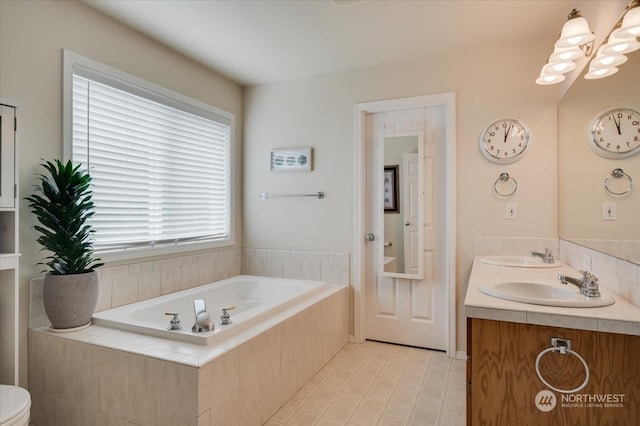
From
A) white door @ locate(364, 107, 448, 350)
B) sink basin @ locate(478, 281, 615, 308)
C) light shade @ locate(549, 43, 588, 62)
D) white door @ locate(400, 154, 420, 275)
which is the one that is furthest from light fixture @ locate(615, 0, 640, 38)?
white door @ locate(400, 154, 420, 275)

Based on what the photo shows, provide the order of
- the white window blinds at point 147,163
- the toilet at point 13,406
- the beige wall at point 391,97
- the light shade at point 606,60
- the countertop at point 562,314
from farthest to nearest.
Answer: the beige wall at point 391,97 → the white window blinds at point 147,163 → the light shade at point 606,60 → the toilet at point 13,406 → the countertop at point 562,314

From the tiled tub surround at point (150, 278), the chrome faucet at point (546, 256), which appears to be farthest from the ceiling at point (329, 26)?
the tiled tub surround at point (150, 278)

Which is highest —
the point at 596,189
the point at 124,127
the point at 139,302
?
the point at 124,127

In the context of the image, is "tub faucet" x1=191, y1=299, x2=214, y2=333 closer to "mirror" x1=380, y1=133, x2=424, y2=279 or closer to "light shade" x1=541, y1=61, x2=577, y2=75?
"mirror" x1=380, y1=133, x2=424, y2=279

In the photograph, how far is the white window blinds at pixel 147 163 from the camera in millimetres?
2328

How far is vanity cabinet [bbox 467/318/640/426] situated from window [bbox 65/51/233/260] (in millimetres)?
2291

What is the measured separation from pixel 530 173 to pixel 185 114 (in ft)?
9.19

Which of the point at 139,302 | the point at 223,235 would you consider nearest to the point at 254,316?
the point at 139,302

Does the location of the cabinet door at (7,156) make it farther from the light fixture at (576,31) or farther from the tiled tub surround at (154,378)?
the light fixture at (576,31)

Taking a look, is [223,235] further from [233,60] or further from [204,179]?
[233,60]

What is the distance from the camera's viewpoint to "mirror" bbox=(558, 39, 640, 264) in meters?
1.51

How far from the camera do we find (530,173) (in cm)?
270

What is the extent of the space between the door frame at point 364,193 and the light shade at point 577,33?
1048 millimetres

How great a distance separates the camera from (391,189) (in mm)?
3197
